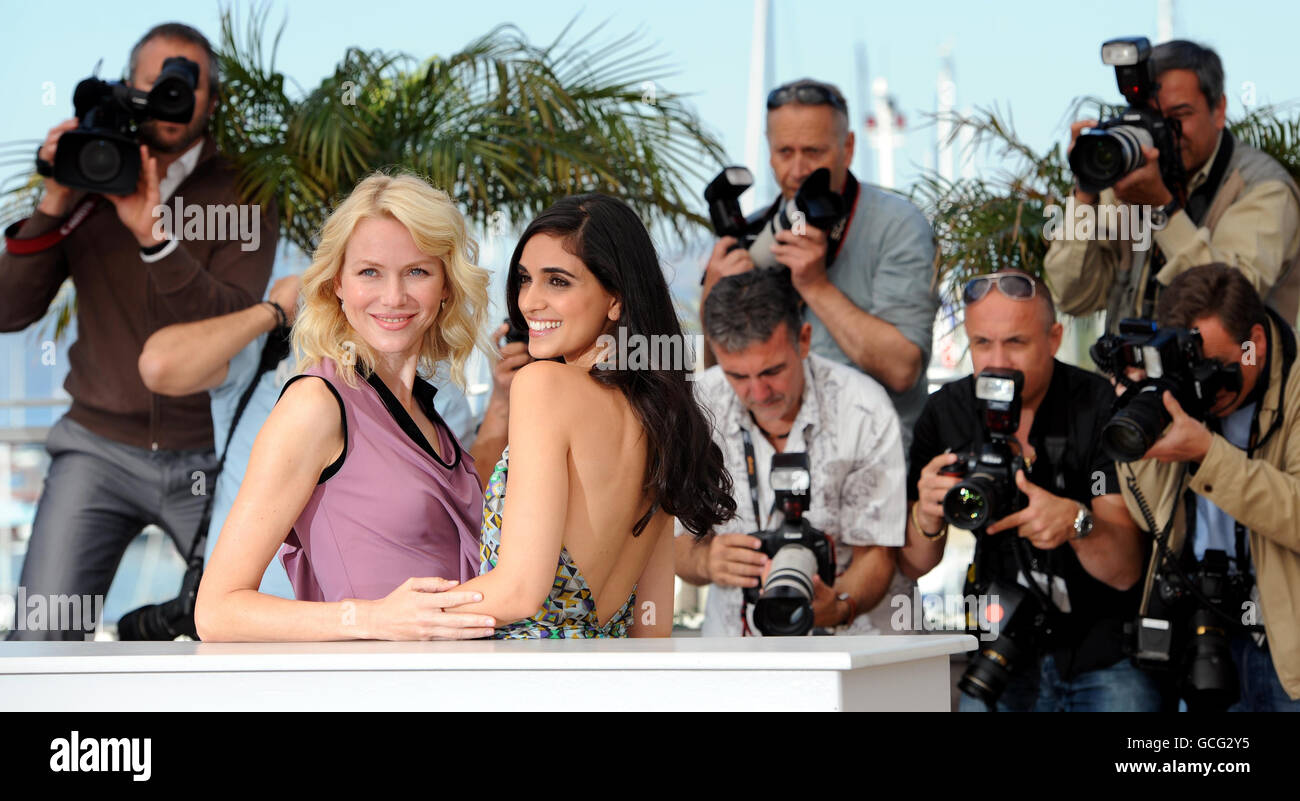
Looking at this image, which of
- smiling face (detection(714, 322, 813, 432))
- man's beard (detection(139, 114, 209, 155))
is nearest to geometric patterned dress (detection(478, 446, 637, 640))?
smiling face (detection(714, 322, 813, 432))

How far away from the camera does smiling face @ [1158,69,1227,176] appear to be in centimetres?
405

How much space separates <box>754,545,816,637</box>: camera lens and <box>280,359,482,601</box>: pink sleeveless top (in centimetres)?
112

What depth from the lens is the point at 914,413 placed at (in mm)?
4312

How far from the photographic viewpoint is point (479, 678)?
69.6 inches

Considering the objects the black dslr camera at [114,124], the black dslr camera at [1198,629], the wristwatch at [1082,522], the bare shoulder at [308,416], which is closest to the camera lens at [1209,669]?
the black dslr camera at [1198,629]

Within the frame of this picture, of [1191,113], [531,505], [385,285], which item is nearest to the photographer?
[531,505]

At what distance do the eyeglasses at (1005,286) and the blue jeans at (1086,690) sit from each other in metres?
0.98

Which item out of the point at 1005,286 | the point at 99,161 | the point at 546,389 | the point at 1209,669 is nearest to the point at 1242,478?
the point at 1209,669

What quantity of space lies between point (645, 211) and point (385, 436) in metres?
2.55

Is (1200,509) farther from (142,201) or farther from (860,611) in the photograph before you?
(142,201)

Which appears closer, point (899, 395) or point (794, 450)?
point (794, 450)

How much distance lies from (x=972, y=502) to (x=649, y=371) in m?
1.46

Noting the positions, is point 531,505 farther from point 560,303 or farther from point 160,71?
point 160,71
